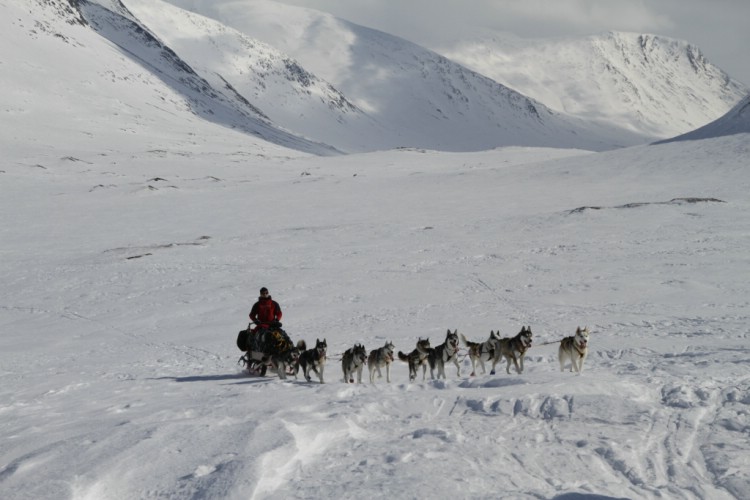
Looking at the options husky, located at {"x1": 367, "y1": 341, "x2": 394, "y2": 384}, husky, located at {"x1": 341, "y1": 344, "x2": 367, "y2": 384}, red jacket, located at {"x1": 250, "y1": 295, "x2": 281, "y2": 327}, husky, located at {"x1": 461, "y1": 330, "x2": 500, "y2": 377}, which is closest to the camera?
husky, located at {"x1": 341, "y1": 344, "x2": 367, "y2": 384}

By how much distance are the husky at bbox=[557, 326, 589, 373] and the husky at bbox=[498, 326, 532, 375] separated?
588mm

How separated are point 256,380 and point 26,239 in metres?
27.4

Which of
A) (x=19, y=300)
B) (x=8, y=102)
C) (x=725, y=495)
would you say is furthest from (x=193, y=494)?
(x=8, y=102)

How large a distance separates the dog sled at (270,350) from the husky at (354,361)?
889mm

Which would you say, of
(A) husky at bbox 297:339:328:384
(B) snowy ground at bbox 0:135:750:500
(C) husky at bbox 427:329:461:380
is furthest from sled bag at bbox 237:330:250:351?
(C) husky at bbox 427:329:461:380

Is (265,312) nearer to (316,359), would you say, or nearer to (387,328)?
(316,359)

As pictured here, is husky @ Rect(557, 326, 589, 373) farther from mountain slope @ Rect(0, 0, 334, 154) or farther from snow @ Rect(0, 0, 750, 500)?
mountain slope @ Rect(0, 0, 334, 154)

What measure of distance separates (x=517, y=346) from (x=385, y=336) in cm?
529

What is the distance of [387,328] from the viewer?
1784 cm

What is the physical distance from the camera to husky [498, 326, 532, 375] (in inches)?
478

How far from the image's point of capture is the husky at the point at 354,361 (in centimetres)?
1225

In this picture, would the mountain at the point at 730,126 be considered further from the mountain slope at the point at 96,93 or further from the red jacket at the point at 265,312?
the mountain slope at the point at 96,93

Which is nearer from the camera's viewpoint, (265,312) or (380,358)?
(380,358)

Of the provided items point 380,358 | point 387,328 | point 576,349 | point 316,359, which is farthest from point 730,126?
point 316,359
